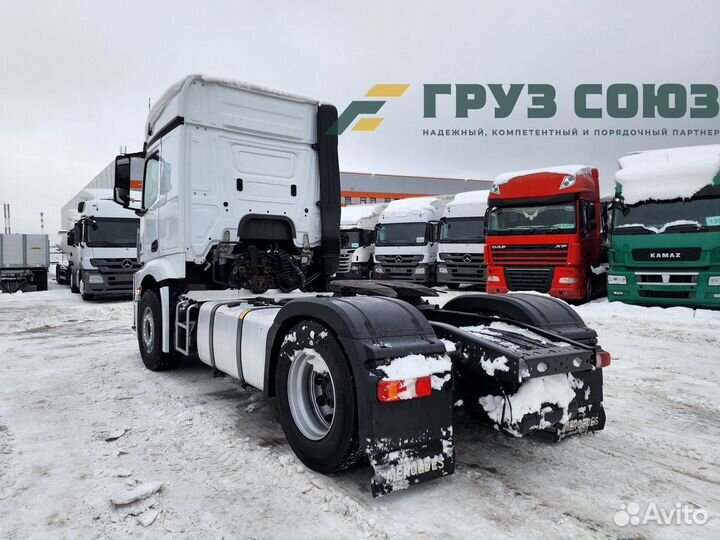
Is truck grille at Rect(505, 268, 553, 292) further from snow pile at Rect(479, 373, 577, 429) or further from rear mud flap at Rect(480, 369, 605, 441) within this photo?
snow pile at Rect(479, 373, 577, 429)

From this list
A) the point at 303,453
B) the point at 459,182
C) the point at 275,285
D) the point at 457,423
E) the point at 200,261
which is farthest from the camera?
the point at 459,182

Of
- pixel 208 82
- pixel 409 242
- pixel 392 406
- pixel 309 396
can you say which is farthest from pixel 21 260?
pixel 392 406

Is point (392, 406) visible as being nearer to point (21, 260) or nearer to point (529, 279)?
point (529, 279)

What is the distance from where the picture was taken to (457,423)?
12.8 feet

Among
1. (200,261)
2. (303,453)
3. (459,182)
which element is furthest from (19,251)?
(459,182)

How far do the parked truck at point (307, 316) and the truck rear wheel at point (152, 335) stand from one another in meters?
0.03

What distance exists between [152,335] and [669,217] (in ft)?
31.8

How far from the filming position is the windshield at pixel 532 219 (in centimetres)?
1169

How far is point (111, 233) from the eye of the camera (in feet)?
47.6

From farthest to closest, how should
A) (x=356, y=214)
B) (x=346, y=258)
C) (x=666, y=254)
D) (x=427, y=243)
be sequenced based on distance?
(x=356, y=214)
(x=346, y=258)
(x=427, y=243)
(x=666, y=254)

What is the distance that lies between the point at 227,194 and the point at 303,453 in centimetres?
318

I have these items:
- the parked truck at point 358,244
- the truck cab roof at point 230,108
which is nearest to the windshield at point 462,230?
the parked truck at point 358,244

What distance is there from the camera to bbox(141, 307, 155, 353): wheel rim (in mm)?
5730

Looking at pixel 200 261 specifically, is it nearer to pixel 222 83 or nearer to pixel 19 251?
pixel 222 83
